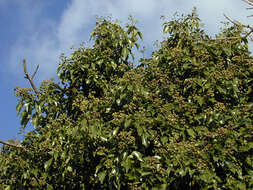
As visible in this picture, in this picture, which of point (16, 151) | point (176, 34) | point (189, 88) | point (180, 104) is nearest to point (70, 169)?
point (16, 151)

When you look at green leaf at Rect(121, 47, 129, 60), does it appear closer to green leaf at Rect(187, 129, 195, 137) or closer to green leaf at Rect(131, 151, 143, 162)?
green leaf at Rect(187, 129, 195, 137)

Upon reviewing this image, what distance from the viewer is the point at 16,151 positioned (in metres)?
5.46

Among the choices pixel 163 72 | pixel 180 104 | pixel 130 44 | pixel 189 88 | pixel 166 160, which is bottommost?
pixel 166 160

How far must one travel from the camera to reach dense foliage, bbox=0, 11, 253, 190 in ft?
13.6

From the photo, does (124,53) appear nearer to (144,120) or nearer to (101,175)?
(144,120)

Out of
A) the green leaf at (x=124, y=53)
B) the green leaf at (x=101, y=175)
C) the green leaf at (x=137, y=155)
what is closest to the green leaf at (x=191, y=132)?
the green leaf at (x=137, y=155)

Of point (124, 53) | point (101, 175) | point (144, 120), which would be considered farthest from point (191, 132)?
point (124, 53)

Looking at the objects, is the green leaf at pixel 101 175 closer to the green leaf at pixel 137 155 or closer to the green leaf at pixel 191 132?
the green leaf at pixel 137 155

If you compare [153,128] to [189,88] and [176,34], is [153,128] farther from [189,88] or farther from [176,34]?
[176,34]

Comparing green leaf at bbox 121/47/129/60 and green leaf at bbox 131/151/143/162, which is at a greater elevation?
green leaf at bbox 121/47/129/60

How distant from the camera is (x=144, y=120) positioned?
14.4 ft

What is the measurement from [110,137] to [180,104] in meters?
0.99

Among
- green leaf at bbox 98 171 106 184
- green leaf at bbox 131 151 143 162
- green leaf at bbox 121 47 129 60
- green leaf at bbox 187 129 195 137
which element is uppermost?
green leaf at bbox 121 47 129 60

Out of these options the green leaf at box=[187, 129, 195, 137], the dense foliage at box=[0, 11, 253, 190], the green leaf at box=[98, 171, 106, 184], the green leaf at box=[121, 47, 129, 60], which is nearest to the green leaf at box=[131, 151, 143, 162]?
the dense foliage at box=[0, 11, 253, 190]
